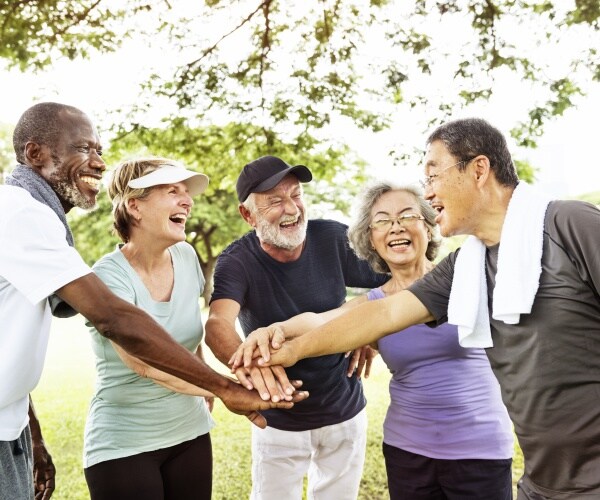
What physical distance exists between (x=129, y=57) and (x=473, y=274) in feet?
25.2

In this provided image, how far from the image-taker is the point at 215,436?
955 cm

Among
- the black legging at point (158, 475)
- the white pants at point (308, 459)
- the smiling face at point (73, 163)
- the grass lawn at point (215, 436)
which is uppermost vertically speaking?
the smiling face at point (73, 163)

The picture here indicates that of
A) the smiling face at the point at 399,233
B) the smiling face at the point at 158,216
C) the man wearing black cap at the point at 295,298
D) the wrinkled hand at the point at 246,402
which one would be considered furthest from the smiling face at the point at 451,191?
the smiling face at the point at 158,216

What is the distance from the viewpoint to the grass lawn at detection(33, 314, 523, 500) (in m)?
7.14

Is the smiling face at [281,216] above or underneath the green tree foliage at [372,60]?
underneath

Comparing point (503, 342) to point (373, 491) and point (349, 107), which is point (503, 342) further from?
point (349, 107)

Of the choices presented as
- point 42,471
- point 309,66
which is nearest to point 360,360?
point 42,471

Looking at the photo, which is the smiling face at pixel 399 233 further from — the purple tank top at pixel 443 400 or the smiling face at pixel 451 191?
the smiling face at pixel 451 191

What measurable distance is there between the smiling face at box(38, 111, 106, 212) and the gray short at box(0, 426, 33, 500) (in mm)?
1028

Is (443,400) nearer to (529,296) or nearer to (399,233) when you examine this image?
(399,233)

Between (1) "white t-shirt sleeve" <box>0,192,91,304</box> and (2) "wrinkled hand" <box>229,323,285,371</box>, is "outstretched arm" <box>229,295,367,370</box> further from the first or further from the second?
(1) "white t-shirt sleeve" <box>0,192,91,304</box>

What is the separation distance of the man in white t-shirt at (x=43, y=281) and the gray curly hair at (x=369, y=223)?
3.82 feet

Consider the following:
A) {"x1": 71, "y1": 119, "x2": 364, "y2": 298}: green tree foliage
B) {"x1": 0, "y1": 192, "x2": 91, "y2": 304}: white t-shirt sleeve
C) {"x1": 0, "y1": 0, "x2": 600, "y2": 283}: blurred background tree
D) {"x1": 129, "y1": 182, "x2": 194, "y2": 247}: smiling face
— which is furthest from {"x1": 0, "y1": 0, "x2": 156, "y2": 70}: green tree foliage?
{"x1": 0, "y1": 192, "x2": 91, "y2": 304}: white t-shirt sleeve

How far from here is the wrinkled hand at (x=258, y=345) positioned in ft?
10.9
